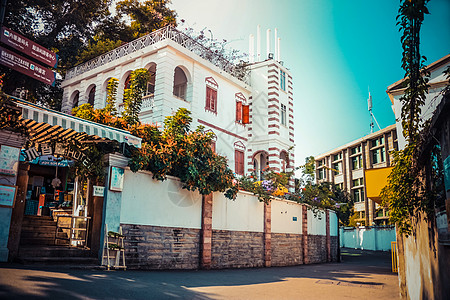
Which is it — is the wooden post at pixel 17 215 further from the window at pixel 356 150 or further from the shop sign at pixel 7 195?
the window at pixel 356 150

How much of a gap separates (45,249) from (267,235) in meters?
9.11

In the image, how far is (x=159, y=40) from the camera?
18.3 metres

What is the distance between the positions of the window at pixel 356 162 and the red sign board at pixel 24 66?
47.2m

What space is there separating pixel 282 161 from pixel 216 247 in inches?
487

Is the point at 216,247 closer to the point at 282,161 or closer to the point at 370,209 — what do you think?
the point at 282,161

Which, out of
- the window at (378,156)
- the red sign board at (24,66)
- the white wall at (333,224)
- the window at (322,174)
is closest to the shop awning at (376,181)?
the white wall at (333,224)

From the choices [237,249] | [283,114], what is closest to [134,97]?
[237,249]

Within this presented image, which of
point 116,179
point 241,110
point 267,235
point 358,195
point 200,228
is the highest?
point 241,110

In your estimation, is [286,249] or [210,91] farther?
[210,91]

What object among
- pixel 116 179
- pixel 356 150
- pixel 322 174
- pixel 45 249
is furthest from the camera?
pixel 322 174

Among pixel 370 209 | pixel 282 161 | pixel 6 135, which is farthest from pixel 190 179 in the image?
pixel 370 209

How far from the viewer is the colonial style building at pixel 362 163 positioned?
146 ft

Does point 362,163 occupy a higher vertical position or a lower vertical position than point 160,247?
higher

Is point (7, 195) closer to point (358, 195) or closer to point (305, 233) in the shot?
point (305, 233)
